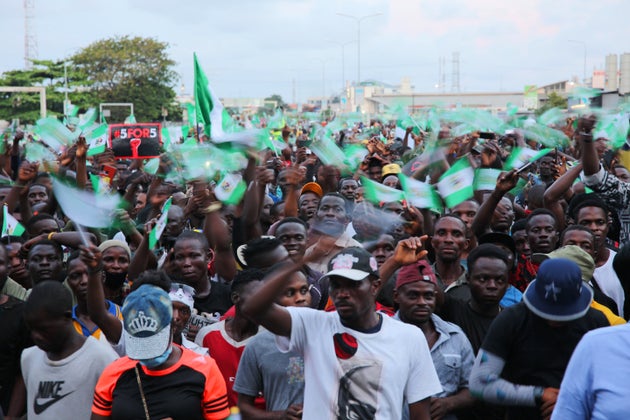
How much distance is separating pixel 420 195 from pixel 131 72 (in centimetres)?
4800

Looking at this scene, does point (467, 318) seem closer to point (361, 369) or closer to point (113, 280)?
point (361, 369)

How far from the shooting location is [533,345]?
3.82 meters

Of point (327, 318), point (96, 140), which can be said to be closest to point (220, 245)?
point (327, 318)

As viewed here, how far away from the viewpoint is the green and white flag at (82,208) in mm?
5133

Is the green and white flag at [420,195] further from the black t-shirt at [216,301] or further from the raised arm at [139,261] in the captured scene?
the raised arm at [139,261]

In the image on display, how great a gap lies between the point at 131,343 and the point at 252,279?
111 centimetres

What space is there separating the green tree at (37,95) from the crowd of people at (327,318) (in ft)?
149

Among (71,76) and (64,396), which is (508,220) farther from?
(71,76)

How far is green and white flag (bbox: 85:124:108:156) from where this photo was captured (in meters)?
12.4

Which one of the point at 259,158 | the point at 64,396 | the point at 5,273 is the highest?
the point at 259,158

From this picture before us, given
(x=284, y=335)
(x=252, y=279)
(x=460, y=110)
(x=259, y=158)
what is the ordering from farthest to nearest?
(x=460, y=110)
(x=259, y=158)
(x=252, y=279)
(x=284, y=335)

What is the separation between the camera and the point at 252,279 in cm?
478

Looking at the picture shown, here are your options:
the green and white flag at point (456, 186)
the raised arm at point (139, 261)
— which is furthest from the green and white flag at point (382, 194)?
the raised arm at point (139, 261)

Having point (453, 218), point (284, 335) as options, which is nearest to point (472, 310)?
point (453, 218)
